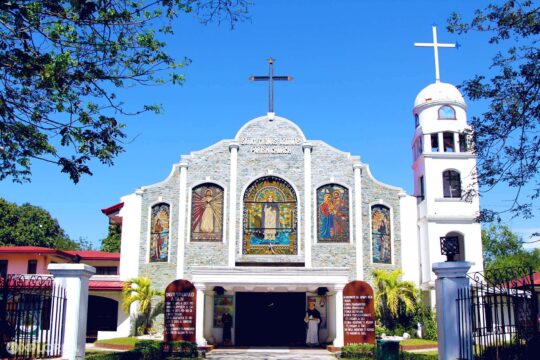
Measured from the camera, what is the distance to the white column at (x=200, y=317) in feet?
77.8

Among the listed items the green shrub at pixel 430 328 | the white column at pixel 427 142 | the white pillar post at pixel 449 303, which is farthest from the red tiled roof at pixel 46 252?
the white pillar post at pixel 449 303

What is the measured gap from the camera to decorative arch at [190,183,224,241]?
2742 centimetres

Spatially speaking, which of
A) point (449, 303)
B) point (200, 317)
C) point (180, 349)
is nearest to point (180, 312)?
point (180, 349)

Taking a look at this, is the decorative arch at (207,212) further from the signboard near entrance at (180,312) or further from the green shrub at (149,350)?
the green shrub at (149,350)

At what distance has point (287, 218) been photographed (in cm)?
2747

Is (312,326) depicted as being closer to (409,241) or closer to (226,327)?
(226,327)

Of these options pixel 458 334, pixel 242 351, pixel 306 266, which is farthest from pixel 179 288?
pixel 458 334

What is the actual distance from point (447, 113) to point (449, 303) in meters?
18.2

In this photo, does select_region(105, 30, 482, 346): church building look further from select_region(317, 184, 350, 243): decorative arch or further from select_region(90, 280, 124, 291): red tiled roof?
select_region(90, 280, 124, 291): red tiled roof

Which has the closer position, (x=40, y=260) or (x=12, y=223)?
(x=40, y=260)

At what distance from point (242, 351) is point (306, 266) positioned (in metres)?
5.04

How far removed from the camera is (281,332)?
27828 mm

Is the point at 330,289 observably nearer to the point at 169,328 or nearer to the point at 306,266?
the point at 306,266

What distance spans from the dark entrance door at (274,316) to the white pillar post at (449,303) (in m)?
16.2
